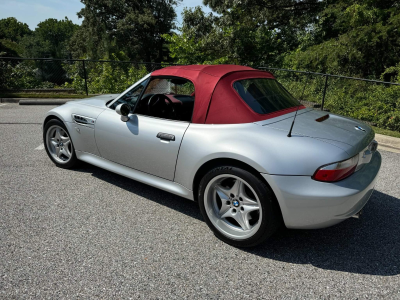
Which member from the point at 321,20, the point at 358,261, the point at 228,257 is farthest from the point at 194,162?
the point at 321,20

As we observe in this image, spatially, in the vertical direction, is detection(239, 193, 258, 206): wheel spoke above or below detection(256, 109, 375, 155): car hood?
below

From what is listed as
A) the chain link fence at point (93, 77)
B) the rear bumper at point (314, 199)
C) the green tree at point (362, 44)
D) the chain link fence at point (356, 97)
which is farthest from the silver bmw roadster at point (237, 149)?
the green tree at point (362, 44)

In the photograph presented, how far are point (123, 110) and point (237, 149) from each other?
4.77 feet

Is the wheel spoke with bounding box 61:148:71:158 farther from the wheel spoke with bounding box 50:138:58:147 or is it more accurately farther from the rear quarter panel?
the rear quarter panel

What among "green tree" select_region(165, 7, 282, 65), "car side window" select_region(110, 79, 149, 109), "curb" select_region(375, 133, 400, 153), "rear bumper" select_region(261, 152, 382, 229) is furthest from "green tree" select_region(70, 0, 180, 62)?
"rear bumper" select_region(261, 152, 382, 229)

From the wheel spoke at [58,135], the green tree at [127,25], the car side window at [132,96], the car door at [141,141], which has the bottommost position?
the wheel spoke at [58,135]

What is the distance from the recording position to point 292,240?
3.00 meters

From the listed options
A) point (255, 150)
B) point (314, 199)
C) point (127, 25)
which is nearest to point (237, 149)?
point (255, 150)

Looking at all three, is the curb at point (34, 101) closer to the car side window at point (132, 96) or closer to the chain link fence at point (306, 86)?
the chain link fence at point (306, 86)

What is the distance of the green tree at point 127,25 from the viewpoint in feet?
124

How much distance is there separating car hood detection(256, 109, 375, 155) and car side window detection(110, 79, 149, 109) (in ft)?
4.94

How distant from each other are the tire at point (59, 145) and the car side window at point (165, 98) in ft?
4.80

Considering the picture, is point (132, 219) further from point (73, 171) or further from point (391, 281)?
point (391, 281)

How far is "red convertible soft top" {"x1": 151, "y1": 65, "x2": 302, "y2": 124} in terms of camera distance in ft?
9.59
